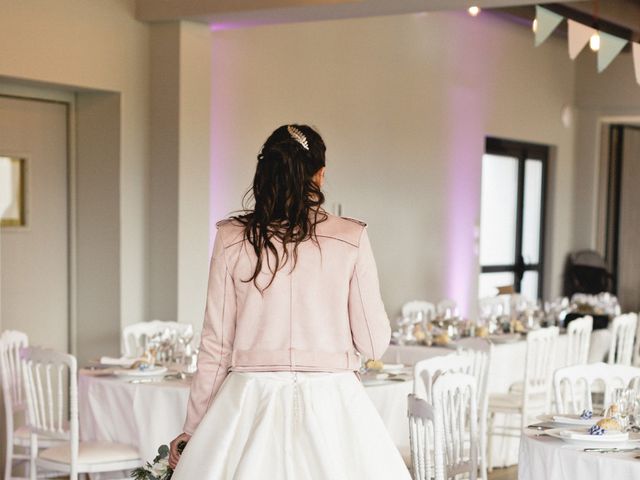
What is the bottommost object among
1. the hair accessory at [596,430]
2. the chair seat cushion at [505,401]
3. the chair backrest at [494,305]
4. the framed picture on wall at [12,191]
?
the chair seat cushion at [505,401]

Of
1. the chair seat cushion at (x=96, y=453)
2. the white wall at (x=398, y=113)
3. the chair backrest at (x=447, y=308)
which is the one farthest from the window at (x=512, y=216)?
the chair seat cushion at (x=96, y=453)

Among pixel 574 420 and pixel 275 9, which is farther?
pixel 275 9

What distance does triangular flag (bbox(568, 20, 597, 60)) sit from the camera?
710cm

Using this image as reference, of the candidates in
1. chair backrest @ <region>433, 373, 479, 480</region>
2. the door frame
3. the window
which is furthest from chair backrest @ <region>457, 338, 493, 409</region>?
the window

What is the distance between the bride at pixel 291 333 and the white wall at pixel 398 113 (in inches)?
187

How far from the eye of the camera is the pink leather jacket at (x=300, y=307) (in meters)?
2.78

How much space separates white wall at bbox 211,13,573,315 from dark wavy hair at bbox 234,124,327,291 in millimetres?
4778

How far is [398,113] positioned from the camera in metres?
9.48

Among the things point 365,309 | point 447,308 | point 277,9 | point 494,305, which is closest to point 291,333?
point 365,309

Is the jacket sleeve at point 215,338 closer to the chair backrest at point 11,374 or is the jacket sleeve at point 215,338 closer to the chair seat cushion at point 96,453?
the chair seat cushion at point 96,453

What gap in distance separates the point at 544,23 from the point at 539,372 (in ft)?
7.58

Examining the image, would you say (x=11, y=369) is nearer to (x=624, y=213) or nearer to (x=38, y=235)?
(x=38, y=235)

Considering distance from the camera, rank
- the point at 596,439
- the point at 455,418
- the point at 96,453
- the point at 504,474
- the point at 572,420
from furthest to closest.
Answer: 1. the point at 504,474
2. the point at 96,453
3. the point at 455,418
4. the point at 572,420
5. the point at 596,439

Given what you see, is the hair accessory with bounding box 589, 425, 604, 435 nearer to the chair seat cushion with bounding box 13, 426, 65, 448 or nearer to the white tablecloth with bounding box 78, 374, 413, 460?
the white tablecloth with bounding box 78, 374, 413, 460
